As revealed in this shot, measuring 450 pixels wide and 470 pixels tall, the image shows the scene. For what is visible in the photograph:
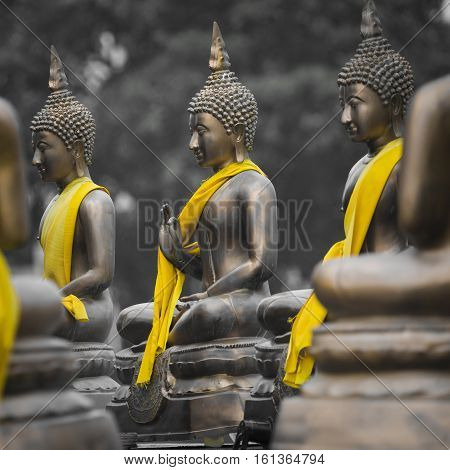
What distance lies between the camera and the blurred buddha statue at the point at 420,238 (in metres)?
3.20

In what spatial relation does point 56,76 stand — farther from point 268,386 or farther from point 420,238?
point 420,238

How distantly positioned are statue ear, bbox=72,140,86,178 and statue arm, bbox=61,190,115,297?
0.36m

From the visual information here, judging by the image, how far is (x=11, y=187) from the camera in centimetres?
327

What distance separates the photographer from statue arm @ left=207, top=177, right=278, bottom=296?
564cm

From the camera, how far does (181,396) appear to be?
5523 mm

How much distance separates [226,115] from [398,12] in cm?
528

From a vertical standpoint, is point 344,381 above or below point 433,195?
below

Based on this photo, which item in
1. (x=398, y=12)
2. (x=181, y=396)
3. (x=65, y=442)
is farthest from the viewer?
(x=398, y=12)

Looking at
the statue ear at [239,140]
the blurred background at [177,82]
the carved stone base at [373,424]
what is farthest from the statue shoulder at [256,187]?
the blurred background at [177,82]

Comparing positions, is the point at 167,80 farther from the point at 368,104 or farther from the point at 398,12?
the point at 368,104

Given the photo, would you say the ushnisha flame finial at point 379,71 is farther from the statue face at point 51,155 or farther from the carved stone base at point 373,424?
the carved stone base at point 373,424

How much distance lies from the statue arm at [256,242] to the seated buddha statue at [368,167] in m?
0.37

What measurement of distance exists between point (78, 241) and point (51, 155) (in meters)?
0.54

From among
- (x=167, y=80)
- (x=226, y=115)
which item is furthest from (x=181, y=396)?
(x=167, y=80)
